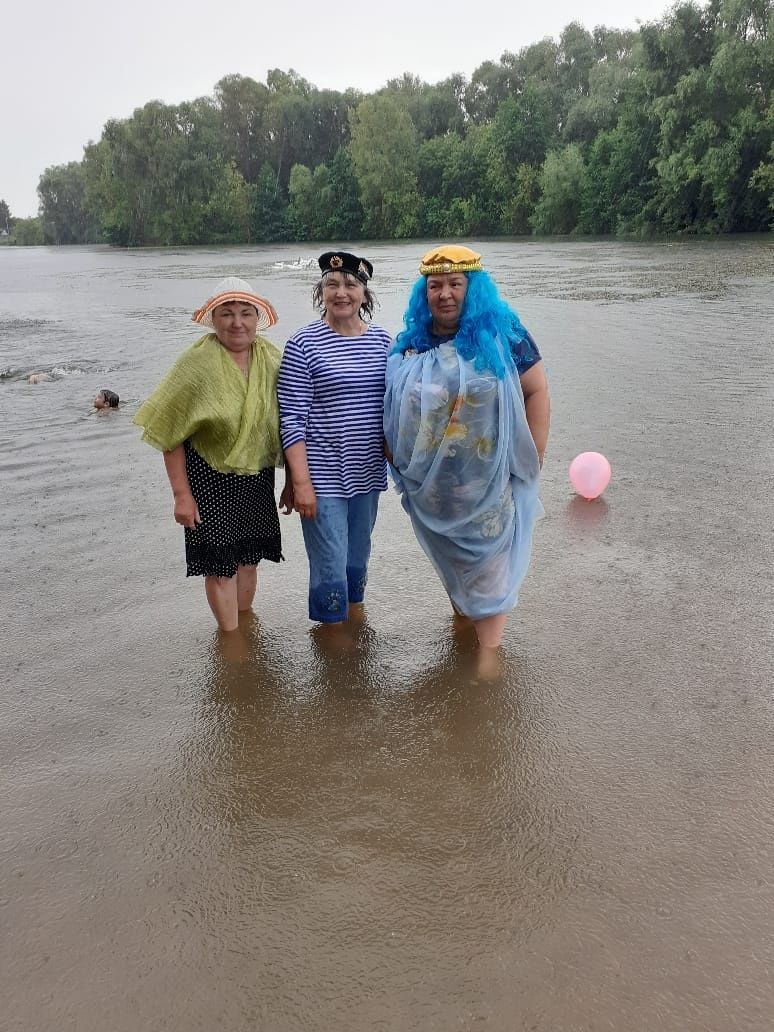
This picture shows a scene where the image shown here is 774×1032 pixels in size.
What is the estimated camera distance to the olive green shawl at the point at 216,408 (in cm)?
326

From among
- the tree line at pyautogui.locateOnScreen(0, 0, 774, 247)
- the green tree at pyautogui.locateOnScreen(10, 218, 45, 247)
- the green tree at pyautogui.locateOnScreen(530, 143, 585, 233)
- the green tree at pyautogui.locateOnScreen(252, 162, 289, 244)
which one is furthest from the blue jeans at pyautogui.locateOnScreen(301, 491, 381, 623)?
the green tree at pyautogui.locateOnScreen(10, 218, 45, 247)

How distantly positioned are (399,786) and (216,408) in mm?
1592

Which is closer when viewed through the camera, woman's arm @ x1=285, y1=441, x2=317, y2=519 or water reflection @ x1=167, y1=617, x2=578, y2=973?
water reflection @ x1=167, y1=617, x2=578, y2=973

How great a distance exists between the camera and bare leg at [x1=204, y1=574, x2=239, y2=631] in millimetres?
3621

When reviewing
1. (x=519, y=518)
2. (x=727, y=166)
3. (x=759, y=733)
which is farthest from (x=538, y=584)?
(x=727, y=166)

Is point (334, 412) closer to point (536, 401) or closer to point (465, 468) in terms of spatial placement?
point (465, 468)

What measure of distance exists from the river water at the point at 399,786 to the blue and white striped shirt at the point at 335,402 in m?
0.80

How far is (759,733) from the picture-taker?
2861 mm

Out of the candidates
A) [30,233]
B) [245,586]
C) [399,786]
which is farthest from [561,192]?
[30,233]

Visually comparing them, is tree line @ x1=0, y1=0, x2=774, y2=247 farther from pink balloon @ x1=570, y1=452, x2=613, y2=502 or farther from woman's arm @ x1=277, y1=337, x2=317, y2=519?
woman's arm @ x1=277, y1=337, x2=317, y2=519

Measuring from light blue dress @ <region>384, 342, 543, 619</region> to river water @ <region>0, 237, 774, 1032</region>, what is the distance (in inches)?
15.0

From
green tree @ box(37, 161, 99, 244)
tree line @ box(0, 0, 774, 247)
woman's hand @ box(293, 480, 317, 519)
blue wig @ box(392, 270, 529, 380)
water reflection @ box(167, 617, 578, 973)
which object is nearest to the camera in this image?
water reflection @ box(167, 617, 578, 973)

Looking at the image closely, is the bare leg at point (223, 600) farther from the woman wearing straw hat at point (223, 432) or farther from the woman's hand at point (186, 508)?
the woman's hand at point (186, 508)

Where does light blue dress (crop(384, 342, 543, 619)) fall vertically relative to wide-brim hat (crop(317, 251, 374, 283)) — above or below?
below
